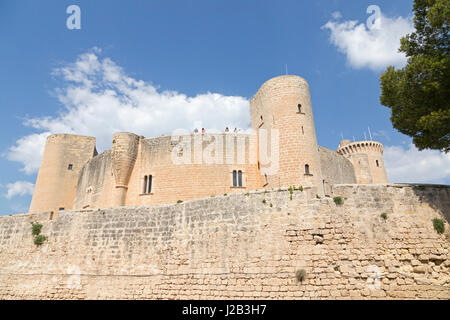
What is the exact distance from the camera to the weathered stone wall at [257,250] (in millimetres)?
8992

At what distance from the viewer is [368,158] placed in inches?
1385

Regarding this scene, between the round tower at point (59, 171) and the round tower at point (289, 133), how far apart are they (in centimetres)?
1999

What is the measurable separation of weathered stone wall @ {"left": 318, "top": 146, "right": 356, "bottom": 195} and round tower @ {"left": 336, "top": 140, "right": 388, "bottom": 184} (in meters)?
6.95

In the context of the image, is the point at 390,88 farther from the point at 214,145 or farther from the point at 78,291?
the point at 78,291

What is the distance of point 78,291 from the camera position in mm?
11992

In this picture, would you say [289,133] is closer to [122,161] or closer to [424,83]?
[424,83]

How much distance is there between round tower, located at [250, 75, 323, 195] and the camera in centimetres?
1747

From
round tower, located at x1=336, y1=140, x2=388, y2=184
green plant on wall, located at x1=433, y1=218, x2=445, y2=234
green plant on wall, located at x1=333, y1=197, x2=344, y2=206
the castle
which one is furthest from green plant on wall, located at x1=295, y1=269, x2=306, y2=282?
round tower, located at x1=336, y1=140, x2=388, y2=184

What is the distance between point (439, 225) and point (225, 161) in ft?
44.7

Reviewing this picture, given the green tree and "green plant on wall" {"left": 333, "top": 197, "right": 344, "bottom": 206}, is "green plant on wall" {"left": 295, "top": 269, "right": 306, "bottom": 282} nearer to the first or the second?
"green plant on wall" {"left": 333, "top": 197, "right": 344, "bottom": 206}

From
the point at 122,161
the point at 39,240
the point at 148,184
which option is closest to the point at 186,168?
the point at 148,184

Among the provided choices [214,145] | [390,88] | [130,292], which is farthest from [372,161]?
[130,292]
